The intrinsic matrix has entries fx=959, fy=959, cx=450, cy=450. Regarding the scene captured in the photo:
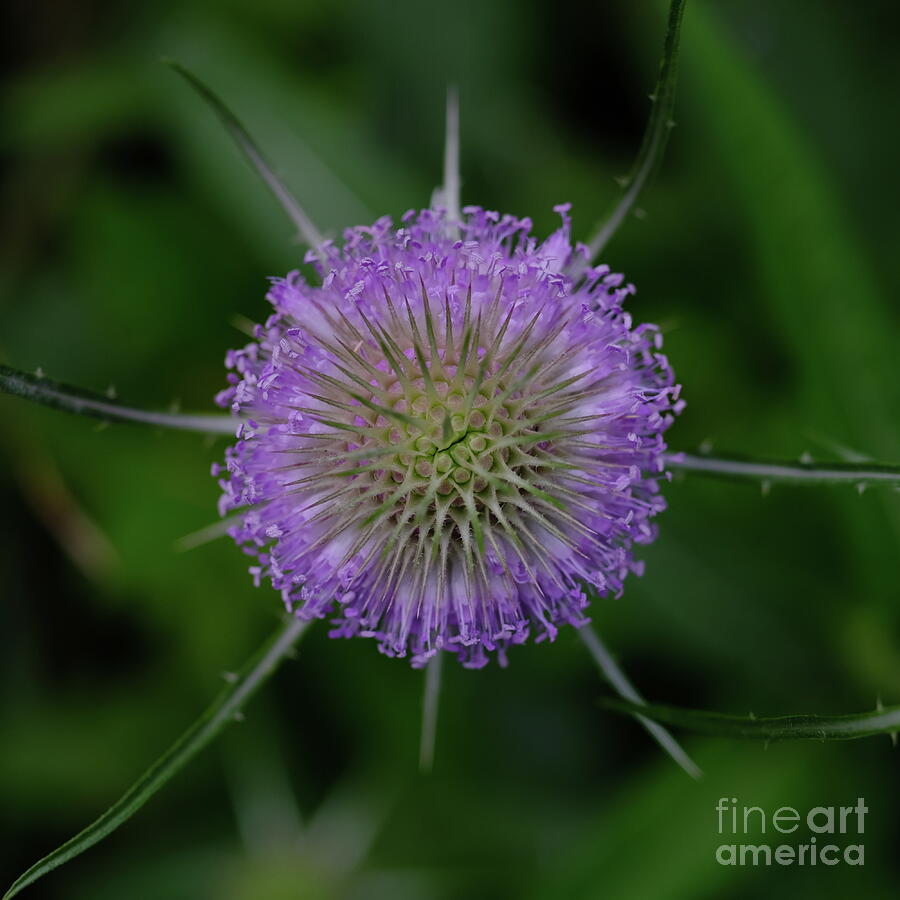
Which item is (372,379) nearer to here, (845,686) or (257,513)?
(257,513)

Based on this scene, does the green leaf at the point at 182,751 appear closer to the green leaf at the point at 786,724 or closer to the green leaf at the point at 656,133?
the green leaf at the point at 786,724

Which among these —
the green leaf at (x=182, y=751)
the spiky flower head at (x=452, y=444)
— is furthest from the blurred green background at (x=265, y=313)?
the green leaf at (x=182, y=751)

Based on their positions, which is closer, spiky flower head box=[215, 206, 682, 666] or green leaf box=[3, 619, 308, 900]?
green leaf box=[3, 619, 308, 900]

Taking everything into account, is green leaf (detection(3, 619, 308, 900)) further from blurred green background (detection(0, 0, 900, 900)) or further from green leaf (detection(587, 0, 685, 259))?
blurred green background (detection(0, 0, 900, 900))

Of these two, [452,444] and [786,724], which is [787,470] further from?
[452,444]

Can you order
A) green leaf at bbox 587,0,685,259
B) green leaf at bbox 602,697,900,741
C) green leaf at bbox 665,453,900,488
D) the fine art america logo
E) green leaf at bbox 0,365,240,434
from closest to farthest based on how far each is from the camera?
green leaf at bbox 602,697,900,741 → green leaf at bbox 587,0,685,259 → green leaf at bbox 665,453,900,488 → green leaf at bbox 0,365,240,434 → the fine art america logo

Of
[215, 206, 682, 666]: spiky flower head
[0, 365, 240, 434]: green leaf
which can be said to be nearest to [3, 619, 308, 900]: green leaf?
[215, 206, 682, 666]: spiky flower head

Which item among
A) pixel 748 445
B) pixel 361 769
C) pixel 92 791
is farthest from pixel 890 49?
pixel 92 791
